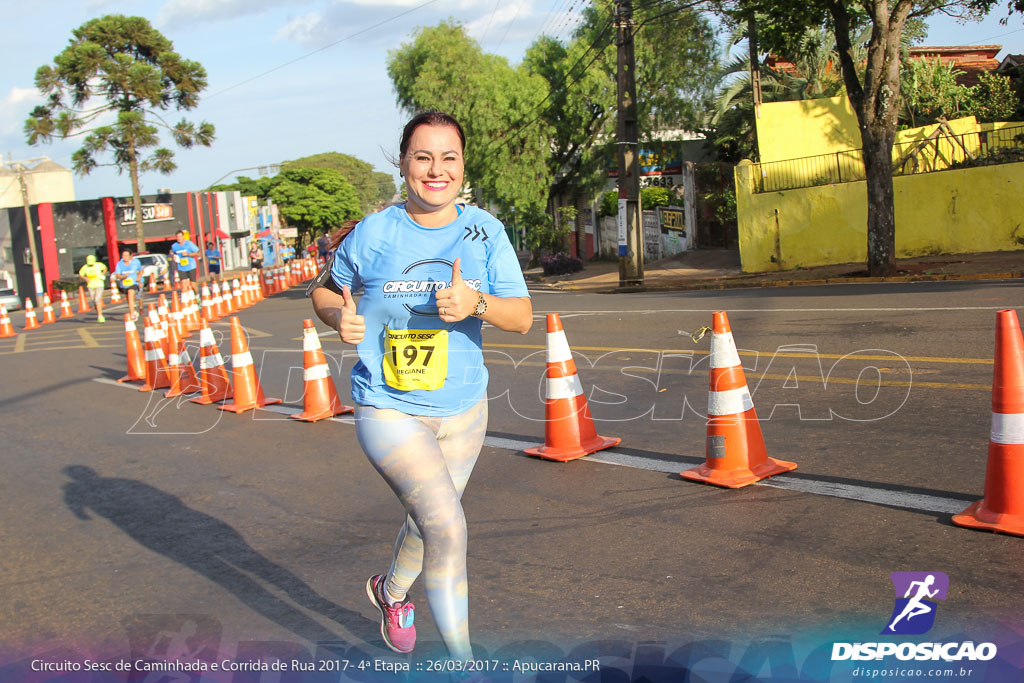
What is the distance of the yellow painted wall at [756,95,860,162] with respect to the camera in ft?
93.4

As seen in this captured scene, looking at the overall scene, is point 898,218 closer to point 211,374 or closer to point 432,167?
point 211,374

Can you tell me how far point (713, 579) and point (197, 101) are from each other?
6017cm

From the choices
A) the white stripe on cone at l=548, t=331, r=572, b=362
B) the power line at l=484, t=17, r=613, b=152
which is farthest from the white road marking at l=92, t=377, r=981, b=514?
the power line at l=484, t=17, r=613, b=152

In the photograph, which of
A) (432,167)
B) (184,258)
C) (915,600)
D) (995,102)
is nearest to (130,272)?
(184,258)

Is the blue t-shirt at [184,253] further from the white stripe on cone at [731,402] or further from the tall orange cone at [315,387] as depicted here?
the white stripe on cone at [731,402]

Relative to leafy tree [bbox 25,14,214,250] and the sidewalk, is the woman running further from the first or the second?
leafy tree [bbox 25,14,214,250]

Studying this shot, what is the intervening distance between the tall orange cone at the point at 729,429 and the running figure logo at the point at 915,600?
1.64 metres

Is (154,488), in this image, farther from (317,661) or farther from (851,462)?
(851,462)

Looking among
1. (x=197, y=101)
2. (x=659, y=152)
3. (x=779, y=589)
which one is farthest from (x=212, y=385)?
(x=197, y=101)

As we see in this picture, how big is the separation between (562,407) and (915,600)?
3208 mm

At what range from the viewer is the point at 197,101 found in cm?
5856

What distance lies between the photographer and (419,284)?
127 inches

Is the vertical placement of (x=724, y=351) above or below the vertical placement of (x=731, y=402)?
above

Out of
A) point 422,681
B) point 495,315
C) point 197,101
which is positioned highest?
point 197,101
